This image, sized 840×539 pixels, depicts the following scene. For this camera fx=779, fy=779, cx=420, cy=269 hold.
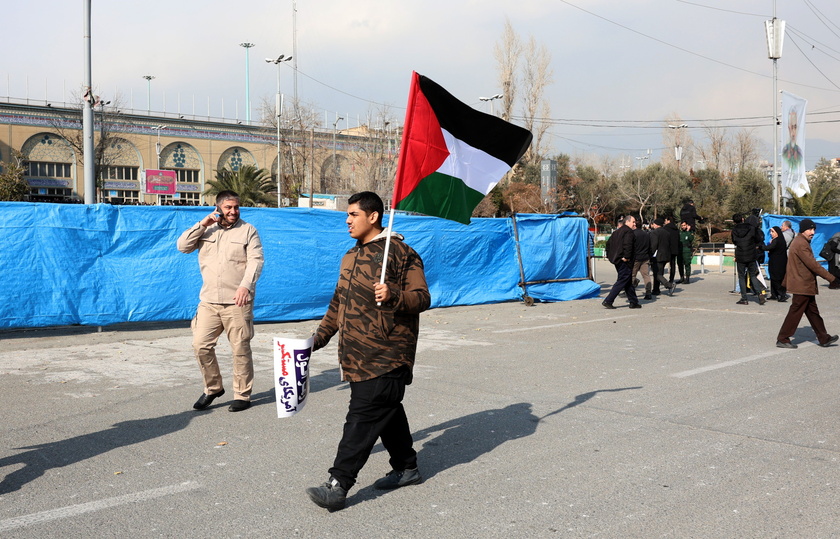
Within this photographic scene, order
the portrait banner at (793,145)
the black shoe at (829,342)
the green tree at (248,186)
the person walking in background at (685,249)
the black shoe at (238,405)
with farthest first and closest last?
1. the green tree at (248,186)
2. the portrait banner at (793,145)
3. the person walking in background at (685,249)
4. the black shoe at (829,342)
5. the black shoe at (238,405)

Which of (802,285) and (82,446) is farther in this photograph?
(802,285)

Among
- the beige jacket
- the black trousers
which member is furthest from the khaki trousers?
the black trousers

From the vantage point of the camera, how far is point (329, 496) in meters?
4.29

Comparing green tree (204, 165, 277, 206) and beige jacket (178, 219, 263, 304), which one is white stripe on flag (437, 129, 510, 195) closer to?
beige jacket (178, 219, 263, 304)

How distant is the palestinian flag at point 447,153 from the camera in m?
4.94

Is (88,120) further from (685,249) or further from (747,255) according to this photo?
(685,249)

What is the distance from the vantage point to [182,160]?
67.5 metres

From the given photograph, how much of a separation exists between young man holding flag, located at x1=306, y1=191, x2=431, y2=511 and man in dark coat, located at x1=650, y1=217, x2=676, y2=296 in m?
14.6

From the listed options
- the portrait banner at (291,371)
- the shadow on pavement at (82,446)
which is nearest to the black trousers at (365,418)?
the portrait banner at (291,371)

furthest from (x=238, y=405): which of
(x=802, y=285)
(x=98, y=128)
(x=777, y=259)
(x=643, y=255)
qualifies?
(x=98, y=128)

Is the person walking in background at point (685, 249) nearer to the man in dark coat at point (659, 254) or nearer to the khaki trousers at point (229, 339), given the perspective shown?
the man in dark coat at point (659, 254)

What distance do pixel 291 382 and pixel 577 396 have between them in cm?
351

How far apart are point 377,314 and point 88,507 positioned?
1.94 metres

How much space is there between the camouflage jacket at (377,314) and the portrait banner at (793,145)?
26.7 metres
